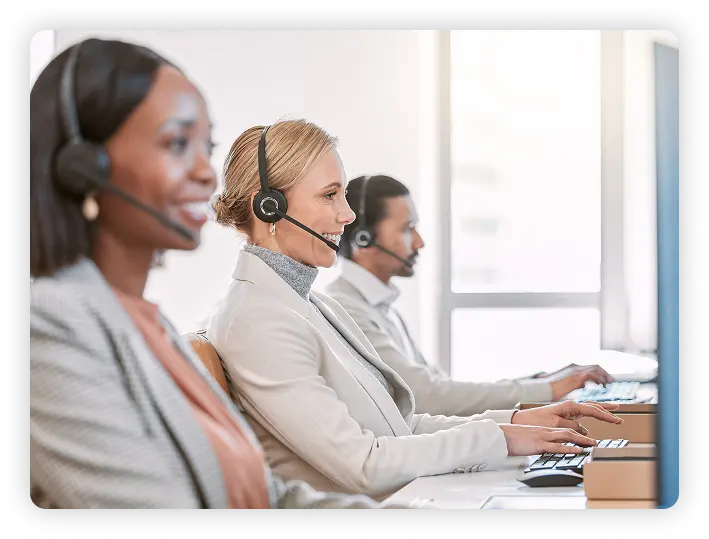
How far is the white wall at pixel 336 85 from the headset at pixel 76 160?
0.21m

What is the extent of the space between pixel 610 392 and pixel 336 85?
84 centimetres

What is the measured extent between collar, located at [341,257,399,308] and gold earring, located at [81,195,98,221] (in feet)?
1.67

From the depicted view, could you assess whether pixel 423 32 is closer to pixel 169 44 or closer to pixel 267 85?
pixel 267 85

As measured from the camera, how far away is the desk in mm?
1555

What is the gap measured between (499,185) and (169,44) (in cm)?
71

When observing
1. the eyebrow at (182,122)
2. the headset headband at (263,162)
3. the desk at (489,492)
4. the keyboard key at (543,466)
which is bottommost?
the desk at (489,492)

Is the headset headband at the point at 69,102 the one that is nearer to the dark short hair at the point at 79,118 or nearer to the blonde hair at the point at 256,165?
the dark short hair at the point at 79,118

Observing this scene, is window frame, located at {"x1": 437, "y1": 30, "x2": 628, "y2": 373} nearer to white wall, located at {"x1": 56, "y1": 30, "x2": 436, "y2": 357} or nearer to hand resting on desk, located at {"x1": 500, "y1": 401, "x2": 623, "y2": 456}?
white wall, located at {"x1": 56, "y1": 30, "x2": 436, "y2": 357}

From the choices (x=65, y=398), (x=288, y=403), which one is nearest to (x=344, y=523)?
(x=288, y=403)

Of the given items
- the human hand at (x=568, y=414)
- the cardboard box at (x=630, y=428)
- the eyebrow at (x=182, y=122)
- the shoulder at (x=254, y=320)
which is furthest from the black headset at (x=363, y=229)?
the cardboard box at (x=630, y=428)

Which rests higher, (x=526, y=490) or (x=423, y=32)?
(x=423, y=32)

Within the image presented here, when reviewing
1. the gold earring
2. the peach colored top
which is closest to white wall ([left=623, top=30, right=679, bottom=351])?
the peach colored top

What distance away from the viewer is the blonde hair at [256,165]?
5.43 feet

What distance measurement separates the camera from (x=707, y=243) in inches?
67.7
